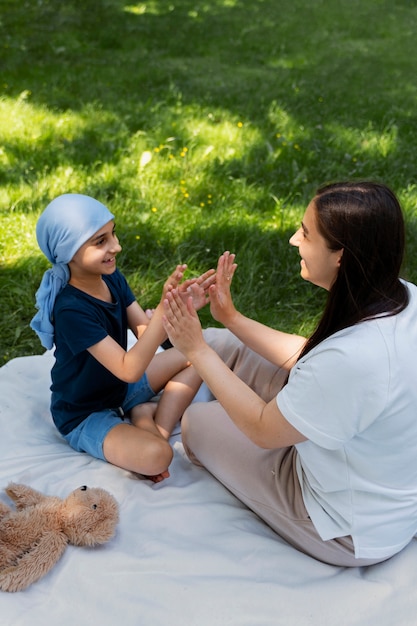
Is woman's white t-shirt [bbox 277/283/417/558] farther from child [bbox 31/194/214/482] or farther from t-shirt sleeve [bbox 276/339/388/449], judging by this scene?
child [bbox 31/194/214/482]

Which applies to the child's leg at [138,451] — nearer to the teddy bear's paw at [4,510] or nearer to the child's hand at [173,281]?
the teddy bear's paw at [4,510]

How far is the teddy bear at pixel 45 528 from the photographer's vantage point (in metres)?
2.12

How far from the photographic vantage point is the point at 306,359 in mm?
1951

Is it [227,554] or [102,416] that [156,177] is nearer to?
[102,416]

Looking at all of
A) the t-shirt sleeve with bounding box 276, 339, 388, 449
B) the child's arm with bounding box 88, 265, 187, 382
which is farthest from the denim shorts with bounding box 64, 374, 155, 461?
the t-shirt sleeve with bounding box 276, 339, 388, 449

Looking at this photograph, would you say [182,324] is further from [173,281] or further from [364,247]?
[364,247]

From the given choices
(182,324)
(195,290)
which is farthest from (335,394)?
(195,290)

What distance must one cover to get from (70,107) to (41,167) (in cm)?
127

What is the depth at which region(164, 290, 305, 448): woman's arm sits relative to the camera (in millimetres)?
2008

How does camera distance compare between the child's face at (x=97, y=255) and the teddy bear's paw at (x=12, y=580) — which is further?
the child's face at (x=97, y=255)

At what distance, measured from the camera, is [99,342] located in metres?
2.49

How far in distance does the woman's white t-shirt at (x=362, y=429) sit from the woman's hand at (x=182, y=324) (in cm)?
37

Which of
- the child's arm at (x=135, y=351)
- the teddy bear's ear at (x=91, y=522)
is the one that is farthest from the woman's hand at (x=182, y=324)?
the teddy bear's ear at (x=91, y=522)

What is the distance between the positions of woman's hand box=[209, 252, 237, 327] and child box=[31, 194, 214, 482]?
4 centimetres
